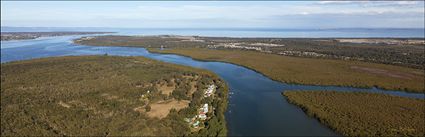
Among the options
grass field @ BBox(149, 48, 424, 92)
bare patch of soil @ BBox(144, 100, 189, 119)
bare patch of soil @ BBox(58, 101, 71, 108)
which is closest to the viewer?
bare patch of soil @ BBox(144, 100, 189, 119)

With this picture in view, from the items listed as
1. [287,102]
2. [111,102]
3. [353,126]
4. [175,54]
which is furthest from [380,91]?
[175,54]

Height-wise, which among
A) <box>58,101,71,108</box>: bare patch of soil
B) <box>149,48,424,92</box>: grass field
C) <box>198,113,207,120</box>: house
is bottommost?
<box>198,113,207,120</box>: house

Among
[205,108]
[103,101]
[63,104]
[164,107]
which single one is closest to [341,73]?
[205,108]

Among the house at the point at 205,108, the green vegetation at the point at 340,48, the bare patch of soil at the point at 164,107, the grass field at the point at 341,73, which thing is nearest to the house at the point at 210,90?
the bare patch of soil at the point at 164,107

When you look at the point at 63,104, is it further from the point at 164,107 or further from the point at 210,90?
the point at 210,90

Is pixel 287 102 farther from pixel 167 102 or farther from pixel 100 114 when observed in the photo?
pixel 100 114

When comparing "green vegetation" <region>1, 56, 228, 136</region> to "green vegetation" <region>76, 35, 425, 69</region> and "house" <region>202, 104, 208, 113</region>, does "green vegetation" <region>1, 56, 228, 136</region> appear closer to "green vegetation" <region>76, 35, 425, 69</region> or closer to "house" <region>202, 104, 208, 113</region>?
"house" <region>202, 104, 208, 113</region>

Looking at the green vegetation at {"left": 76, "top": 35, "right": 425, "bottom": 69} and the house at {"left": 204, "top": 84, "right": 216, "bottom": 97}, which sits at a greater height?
the green vegetation at {"left": 76, "top": 35, "right": 425, "bottom": 69}

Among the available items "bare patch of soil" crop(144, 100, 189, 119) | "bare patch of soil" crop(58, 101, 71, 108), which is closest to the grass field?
"bare patch of soil" crop(144, 100, 189, 119)
